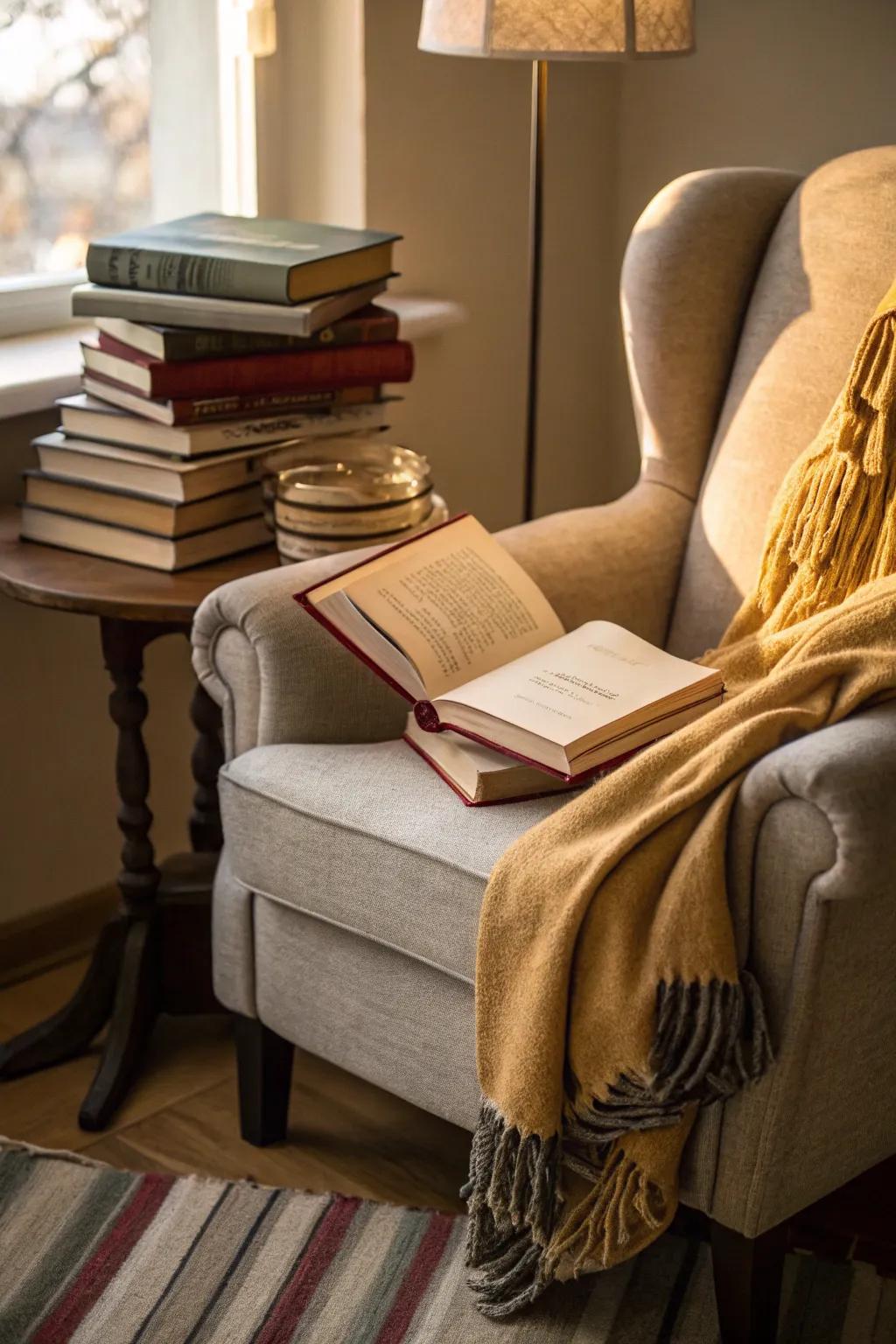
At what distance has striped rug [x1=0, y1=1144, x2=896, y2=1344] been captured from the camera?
141 cm

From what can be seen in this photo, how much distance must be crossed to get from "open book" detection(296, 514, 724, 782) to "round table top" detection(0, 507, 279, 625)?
0.19 m

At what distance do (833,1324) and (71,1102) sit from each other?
2.81 feet

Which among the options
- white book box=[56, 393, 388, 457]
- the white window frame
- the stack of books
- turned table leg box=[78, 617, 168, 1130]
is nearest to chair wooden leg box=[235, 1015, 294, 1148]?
turned table leg box=[78, 617, 168, 1130]

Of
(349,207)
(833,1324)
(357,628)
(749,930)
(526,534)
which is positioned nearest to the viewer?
(749,930)

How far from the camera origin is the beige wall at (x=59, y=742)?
1972mm

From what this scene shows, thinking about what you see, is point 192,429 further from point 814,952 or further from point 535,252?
point 814,952

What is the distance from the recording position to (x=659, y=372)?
73.6 inches

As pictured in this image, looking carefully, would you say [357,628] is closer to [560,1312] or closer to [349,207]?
[560,1312]

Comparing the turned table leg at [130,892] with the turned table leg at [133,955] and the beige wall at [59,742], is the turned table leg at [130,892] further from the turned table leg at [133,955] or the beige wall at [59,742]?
the beige wall at [59,742]

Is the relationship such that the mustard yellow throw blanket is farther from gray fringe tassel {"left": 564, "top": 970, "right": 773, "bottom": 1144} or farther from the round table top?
the round table top

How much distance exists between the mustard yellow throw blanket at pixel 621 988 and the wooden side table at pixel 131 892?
545 mm

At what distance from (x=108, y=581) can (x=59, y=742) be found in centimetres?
46

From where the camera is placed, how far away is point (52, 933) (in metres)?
2.09

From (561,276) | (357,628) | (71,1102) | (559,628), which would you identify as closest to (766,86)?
(561,276)
